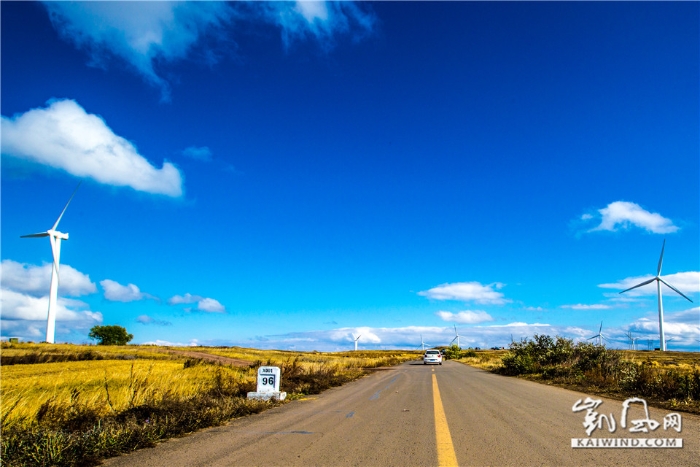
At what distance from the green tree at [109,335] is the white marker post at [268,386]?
127466 mm

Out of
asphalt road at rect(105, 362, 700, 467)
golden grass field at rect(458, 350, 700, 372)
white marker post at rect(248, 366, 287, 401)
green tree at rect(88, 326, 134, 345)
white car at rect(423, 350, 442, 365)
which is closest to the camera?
asphalt road at rect(105, 362, 700, 467)

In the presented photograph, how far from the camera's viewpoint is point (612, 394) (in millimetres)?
13977

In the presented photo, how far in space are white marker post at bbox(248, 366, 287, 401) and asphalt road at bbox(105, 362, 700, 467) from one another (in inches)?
52.8

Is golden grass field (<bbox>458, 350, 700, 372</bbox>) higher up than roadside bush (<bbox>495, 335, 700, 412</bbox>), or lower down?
lower down

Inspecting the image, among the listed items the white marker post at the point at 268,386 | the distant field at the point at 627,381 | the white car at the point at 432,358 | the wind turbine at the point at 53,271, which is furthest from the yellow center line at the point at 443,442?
the wind turbine at the point at 53,271

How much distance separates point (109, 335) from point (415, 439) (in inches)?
5355

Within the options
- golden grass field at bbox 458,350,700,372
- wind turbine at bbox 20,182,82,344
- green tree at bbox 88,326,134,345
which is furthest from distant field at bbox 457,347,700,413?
green tree at bbox 88,326,134,345

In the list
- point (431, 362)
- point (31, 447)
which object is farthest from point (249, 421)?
point (431, 362)

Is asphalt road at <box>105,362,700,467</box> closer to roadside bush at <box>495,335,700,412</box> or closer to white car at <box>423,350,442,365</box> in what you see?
roadside bush at <box>495,335,700,412</box>

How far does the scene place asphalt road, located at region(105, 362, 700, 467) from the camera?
579 cm

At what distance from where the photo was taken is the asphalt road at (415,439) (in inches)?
228

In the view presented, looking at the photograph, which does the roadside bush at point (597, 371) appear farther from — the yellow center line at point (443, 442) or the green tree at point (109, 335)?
the green tree at point (109, 335)

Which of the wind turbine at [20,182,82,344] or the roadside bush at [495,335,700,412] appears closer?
the roadside bush at [495,335,700,412]

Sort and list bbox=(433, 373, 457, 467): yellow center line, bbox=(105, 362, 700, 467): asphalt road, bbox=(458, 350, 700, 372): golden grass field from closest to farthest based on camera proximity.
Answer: bbox=(433, 373, 457, 467): yellow center line
bbox=(105, 362, 700, 467): asphalt road
bbox=(458, 350, 700, 372): golden grass field
